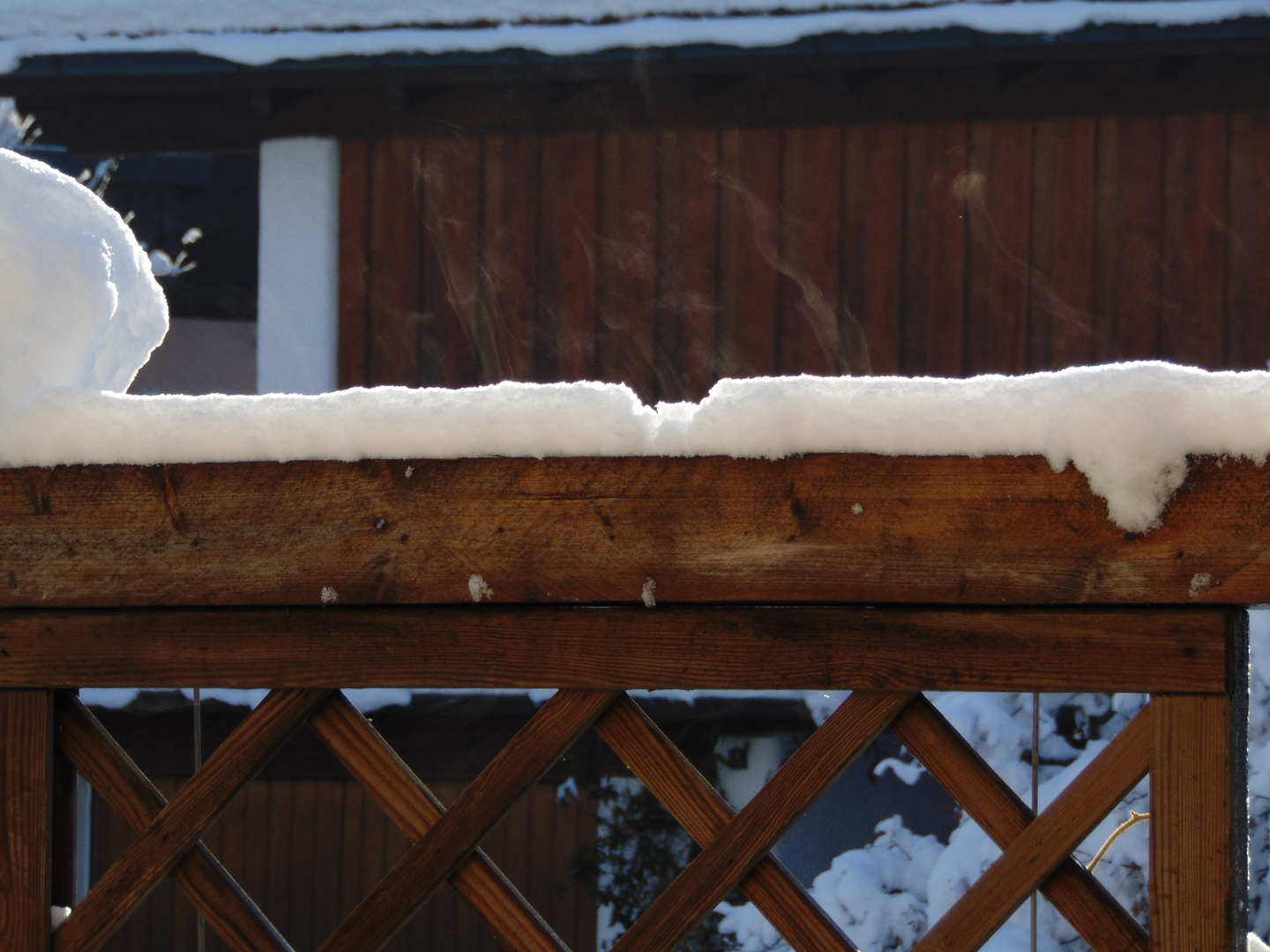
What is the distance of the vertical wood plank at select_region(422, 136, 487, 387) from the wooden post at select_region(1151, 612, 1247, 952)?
410 centimetres

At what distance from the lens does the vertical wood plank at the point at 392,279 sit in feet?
16.8

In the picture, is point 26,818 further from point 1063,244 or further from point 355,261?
point 1063,244

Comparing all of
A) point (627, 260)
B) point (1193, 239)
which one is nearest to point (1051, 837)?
point (627, 260)

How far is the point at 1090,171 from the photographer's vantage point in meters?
4.79

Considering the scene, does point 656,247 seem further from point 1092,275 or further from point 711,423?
point 711,423

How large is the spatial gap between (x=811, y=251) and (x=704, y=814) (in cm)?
390

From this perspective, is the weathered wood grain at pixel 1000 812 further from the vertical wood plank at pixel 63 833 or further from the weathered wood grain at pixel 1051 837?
the vertical wood plank at pixel 63 833

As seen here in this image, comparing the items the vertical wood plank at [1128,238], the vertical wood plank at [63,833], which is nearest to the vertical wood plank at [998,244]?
the vertical wood plank at [1128,238]

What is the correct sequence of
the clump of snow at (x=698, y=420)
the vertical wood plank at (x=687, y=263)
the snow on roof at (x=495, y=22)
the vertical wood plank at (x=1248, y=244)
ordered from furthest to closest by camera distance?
the vertical wood plank at (x=687, y=263)
the vertical wood plank at (x=1248, y=244)
the snow on roof at (x=495, y=22)
the clump of snow at (x=698, y=420)

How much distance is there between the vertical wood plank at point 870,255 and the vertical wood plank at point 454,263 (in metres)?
1.44

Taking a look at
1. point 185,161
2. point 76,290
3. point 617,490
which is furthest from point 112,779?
point 185,161

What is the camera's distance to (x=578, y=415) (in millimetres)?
1223

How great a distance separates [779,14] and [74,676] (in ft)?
12.8

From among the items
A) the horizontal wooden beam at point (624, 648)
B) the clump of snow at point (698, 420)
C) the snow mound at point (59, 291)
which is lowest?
the horizontal wooden beam at point (624, 648)
